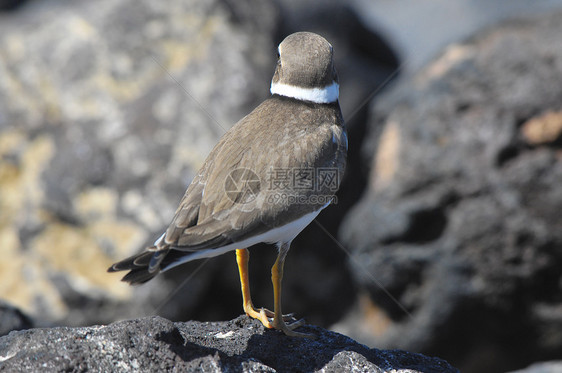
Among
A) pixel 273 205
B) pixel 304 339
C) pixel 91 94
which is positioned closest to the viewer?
pixel 273 205

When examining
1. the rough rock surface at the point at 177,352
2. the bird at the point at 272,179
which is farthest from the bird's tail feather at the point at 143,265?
the rough rock surface at the point at 177,352

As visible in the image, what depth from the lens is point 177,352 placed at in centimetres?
493

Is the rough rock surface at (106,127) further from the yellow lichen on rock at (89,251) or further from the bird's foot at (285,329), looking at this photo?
the bird's foot at (285,329)

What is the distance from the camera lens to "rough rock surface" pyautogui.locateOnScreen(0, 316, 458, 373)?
4.73 metres

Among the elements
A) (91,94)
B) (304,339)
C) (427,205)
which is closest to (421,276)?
(427,205)

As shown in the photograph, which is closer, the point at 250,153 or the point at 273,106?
the point at 250,153

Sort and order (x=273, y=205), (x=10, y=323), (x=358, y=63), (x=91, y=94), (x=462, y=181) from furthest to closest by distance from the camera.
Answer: (x=358, y=63) < (x=91, y=94) < (x=462, y=181) < (x=10, y=323) < (x=273, y=205)

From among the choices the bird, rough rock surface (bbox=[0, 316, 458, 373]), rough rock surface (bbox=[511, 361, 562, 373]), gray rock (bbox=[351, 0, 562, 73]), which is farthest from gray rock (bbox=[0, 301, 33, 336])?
gray rock (bbox=[351, 0, 562, 73])

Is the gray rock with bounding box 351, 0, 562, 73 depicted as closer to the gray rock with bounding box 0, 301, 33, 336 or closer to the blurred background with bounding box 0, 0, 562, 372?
the blurred background with bounding box 0, 0, 562, 372

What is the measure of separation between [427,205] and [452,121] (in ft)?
4.68

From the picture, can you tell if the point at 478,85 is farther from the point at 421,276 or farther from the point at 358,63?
the point at 358,63

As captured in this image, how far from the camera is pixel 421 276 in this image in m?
9.46

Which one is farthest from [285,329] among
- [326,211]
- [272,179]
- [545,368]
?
[326,211]

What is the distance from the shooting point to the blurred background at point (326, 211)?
9.32 meters
